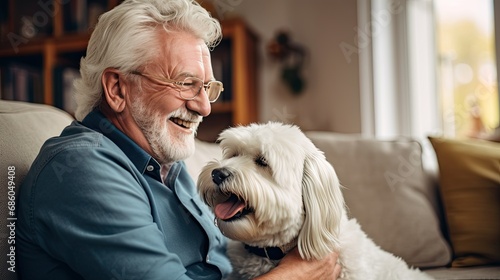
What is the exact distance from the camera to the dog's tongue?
1157 mm

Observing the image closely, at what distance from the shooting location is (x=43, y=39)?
11.6ft

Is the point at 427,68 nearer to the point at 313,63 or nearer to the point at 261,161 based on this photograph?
the point at 313,63

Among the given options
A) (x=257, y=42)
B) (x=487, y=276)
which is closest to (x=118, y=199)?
(x=487, y=276)

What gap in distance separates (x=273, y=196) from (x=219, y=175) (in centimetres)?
13

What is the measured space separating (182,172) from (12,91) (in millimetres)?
2585

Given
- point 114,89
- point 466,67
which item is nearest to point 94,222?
point 114,89

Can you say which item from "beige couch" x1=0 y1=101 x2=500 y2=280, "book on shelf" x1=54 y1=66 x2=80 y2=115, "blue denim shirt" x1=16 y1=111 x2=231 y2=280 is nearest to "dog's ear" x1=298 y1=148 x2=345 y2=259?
"blue denim shirt" x1=16 y1=111 x2=231 y2=280

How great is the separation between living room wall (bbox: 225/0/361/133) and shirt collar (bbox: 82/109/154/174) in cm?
207

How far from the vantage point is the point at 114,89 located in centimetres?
125

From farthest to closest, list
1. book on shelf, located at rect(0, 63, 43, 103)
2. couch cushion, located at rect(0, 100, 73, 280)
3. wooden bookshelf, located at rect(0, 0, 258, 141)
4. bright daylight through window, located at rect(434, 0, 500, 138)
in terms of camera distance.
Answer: book on shelf, located at rect(0, 63, 43, 103)
wooden bookshelf, located at rect(0, 0, 258, 141)
bright daylight through window, located at rect(434, 0, 500, 138)
couch cushion, located at rect(0, 100, 73, 280)

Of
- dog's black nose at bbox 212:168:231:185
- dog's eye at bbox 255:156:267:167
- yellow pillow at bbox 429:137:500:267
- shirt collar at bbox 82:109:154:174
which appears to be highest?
shirt collar at bbox 82:109:154:174

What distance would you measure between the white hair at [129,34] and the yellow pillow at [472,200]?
3.82 feet

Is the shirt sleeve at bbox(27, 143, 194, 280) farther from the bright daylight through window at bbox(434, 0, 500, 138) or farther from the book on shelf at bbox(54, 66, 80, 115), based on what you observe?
the book on shelf at bbox(54, 66, 80, 115)

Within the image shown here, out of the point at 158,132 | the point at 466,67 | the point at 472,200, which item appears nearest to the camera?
the point at 158,132
